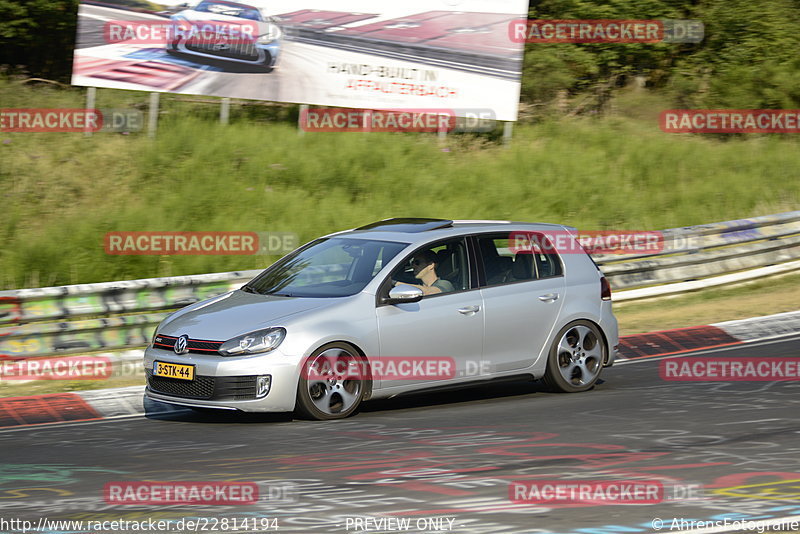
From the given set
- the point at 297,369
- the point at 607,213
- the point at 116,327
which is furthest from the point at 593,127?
the point at 297,369

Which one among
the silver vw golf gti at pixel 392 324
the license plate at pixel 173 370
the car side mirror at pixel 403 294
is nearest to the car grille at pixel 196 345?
the silver vw golf gti at pixel 392 324

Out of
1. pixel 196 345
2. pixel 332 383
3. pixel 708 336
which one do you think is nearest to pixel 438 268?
pixel 332 383

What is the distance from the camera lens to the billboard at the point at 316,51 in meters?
19.5

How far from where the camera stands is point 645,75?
30.1 m

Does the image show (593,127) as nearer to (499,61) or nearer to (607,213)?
(499,61)

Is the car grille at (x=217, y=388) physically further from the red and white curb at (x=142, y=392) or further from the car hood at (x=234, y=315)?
the red and white curb at (x=142, y=392)

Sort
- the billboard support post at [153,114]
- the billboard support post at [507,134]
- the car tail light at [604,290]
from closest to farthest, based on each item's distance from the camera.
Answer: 1. the car tail light at [604,290]
2. the billboard support post at [153,114]
3. the billboard support post at [507,134]

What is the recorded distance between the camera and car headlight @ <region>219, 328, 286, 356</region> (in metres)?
8.61

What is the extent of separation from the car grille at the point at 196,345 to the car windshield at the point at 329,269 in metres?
1.00

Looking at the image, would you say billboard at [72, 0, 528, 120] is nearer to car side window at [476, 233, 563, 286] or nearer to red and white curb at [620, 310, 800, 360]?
red and white curb at [620, 310, 800, 360]

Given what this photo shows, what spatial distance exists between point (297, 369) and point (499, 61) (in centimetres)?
1427

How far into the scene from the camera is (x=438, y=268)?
9672 millimetres

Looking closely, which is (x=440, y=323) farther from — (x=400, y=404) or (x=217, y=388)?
(x=217, y=388)

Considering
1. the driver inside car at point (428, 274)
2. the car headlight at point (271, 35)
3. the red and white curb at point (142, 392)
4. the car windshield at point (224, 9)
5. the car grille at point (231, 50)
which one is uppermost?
the car windshield at point (224, 9)
